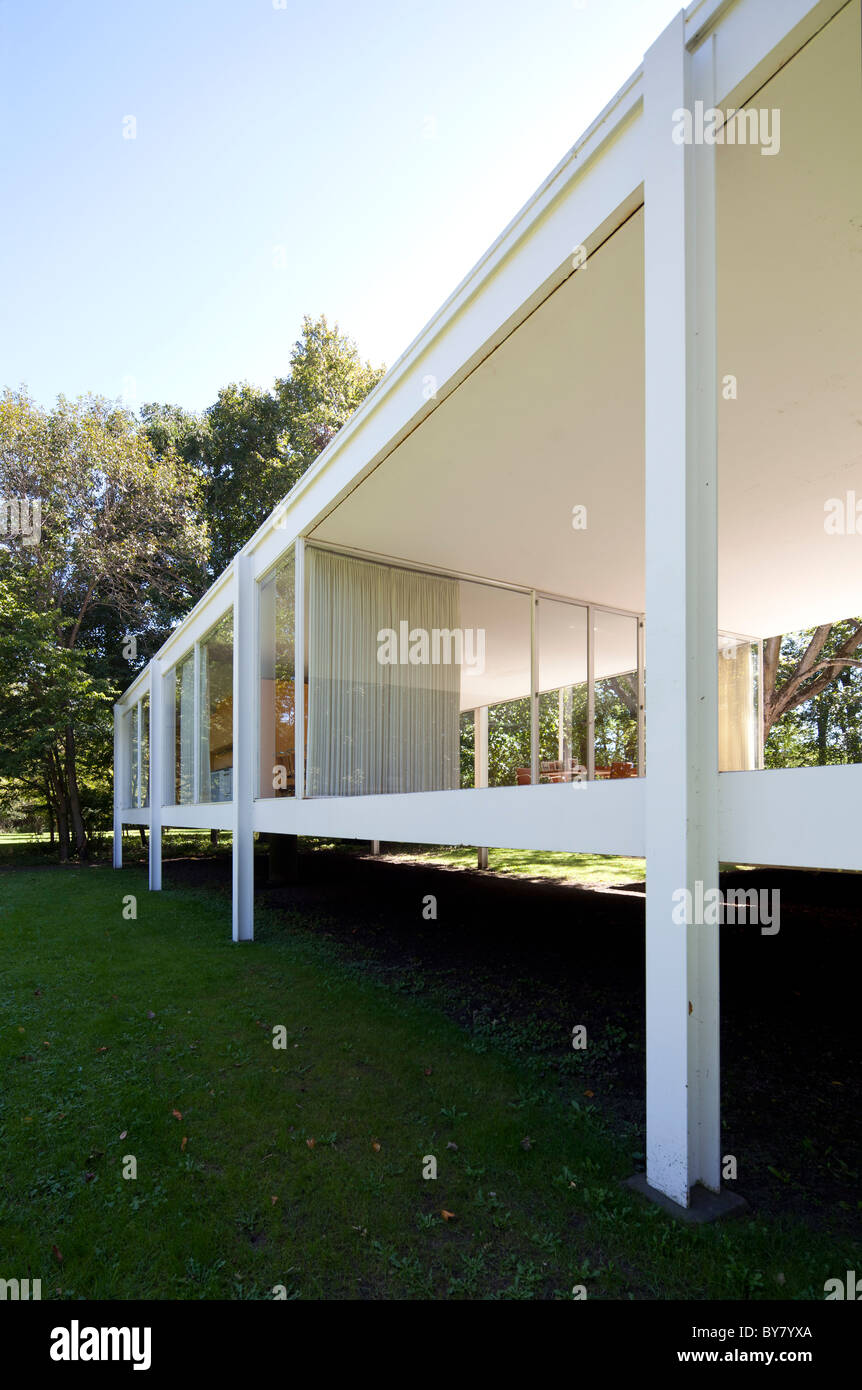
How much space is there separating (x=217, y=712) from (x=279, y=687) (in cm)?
227

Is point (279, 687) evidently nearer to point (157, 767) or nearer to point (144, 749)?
point (157, 767)

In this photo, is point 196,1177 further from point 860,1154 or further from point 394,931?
point 394,931

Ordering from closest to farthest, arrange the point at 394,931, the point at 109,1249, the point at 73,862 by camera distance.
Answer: the point at 109,1249, the point at 394,931, the point at 73,862

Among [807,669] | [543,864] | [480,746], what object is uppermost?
[807,669]

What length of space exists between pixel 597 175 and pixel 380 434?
255cm

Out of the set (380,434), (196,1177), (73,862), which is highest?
(380,434)

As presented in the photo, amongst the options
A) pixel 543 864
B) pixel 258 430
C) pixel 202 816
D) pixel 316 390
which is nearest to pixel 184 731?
pixel 202 816

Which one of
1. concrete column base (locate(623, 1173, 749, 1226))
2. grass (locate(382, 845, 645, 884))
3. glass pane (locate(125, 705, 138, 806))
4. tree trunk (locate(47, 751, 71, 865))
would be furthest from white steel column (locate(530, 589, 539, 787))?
A: tree trunk (locate(47, 751, 71, 865))

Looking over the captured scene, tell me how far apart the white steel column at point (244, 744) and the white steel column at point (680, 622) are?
549 centimetres

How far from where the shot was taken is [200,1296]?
233cm

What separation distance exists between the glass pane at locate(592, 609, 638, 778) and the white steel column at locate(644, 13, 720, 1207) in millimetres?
7701

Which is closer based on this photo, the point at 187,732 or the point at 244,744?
the point at 244,744

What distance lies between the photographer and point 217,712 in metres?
9.56

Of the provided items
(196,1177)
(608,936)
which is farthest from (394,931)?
(196,1177)
